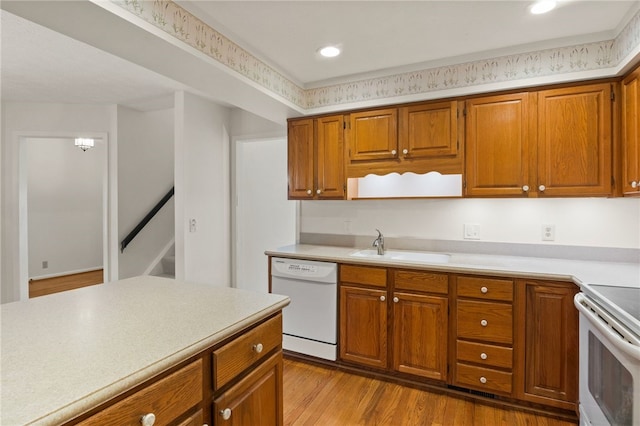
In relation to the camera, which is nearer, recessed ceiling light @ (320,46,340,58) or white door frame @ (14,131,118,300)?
recessed ceiling light @ (320,46,340,58)

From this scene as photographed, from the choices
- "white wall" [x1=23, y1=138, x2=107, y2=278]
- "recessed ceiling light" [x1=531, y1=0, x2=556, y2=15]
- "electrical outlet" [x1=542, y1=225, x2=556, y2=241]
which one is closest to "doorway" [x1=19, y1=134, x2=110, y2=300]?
"white wall" [x1=23, y1=138, x2=107, y2=278]

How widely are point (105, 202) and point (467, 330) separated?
13.5 feet

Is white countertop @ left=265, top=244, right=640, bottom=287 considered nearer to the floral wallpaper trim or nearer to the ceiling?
the floral wallpaper trim

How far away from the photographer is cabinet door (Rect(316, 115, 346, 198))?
9.59ft

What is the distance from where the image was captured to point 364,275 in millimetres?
2545

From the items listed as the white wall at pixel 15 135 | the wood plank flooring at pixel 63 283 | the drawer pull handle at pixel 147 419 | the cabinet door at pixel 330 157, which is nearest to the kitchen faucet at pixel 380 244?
the cabinet door at pixel 330 157

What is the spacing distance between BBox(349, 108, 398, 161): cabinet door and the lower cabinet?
961 mm

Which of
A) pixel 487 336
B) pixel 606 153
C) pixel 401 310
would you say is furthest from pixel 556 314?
pixel 606 153

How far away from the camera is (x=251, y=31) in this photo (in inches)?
79.9

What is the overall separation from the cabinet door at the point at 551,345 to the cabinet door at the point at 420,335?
0.51 metres

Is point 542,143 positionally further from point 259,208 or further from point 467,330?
point 259,208

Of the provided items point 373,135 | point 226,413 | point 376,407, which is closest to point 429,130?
point 373,135

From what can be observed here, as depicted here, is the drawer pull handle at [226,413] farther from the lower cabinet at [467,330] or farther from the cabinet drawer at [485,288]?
the cabinet drawer at [485,288]

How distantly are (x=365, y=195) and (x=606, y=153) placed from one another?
1743 millimetres
